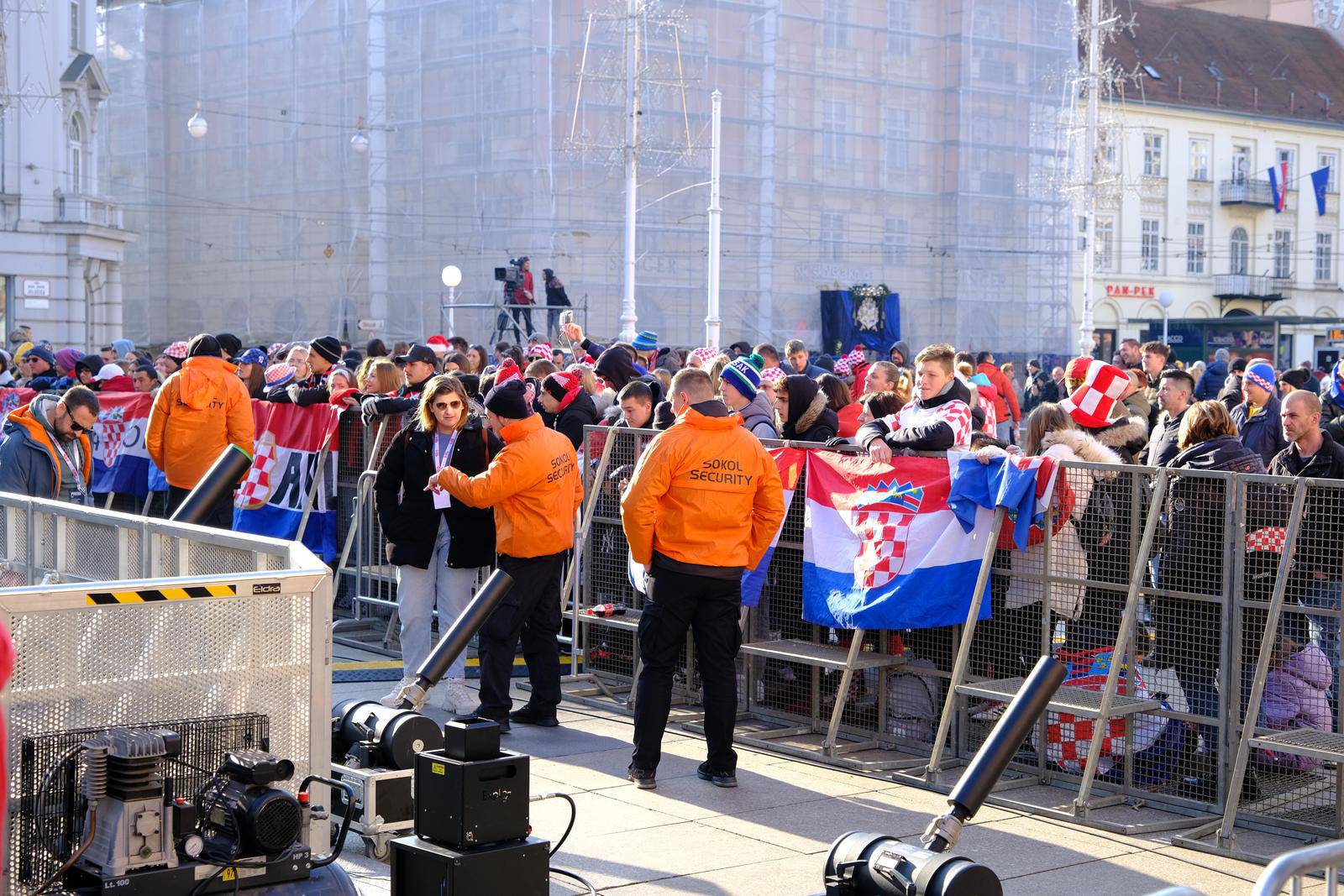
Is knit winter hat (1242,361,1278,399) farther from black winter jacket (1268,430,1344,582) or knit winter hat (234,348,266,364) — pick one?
knit winter hat (234,348,266,364)

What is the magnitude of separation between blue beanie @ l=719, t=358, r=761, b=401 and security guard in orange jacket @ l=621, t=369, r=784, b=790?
136 cm

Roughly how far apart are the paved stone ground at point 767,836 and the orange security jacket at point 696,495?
1137mm

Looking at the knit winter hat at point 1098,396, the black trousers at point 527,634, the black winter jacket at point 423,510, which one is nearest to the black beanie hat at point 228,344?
the black winter jacket at point 423,510

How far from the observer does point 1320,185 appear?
63906 millimetres

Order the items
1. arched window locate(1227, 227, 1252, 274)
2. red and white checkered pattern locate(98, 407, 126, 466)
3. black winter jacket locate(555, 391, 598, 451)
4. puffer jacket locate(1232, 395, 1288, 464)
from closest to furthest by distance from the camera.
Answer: puffer jacket locate(1232, 395, 1288, 464) < black winter jacket locate(555, 391, 598, 451) < red and white checkered pattern locate(98, 407, 126, 466) < arched window locate(1227, 227, 1252, 274)

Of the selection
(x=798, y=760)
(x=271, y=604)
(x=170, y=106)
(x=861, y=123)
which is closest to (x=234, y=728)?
(x=271, y=604)

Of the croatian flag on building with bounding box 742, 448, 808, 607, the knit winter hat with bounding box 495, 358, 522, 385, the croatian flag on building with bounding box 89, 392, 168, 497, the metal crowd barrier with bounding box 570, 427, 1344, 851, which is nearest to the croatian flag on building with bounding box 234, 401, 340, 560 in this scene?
the knit winter hat with bounding box 495, 358, 522, 385

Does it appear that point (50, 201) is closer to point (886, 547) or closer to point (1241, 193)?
point (886, 547)

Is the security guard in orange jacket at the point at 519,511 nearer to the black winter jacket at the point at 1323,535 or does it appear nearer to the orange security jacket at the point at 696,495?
the orange security jacket at the point at 696,495

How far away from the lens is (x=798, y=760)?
8344 mm

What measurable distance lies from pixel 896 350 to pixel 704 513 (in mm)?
13680

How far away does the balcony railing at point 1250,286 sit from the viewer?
209 ft

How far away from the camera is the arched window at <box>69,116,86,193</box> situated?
39.8 metres

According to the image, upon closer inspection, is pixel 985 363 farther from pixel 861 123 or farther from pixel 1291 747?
pixel 861 123
